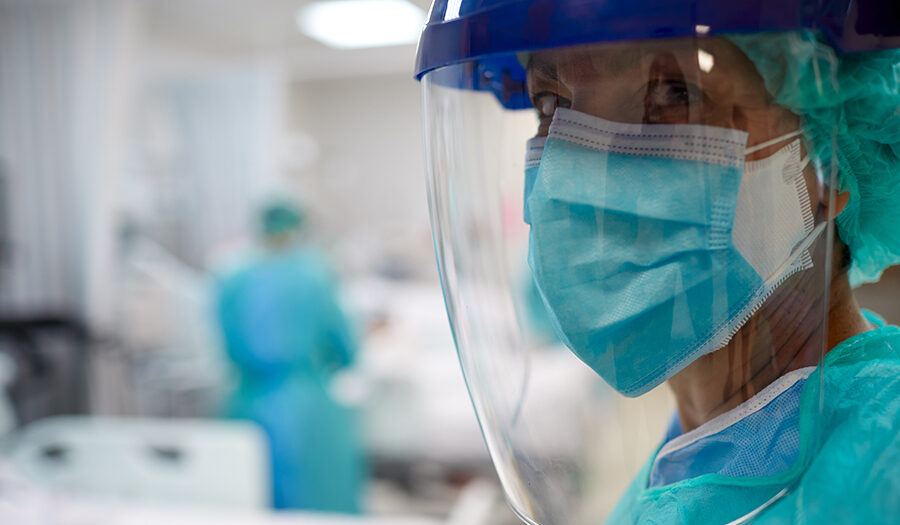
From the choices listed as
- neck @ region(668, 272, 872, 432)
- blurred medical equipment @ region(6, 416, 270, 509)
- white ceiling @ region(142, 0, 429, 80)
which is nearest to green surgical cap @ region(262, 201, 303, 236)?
blurred medical equipment @ region(6, 416, 270, 509)

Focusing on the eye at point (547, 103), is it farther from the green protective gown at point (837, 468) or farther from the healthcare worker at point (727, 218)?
the green protective gown at point (837, 468)

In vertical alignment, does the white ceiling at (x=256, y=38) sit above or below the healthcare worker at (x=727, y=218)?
above

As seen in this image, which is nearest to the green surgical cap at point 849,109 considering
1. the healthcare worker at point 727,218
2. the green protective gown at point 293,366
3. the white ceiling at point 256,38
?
the healthcare worker at point 727,218

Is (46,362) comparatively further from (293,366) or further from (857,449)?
(857,449)

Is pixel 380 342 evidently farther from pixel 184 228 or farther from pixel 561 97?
pixel 561 97

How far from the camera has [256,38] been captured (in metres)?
4.41

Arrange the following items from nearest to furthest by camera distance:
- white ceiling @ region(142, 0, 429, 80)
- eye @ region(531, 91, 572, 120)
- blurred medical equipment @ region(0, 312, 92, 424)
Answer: eye @ region(531, 91, 572, 120) < blurred medical equipment @ region(0, 312, 92, 424) < white ceiling @ region(142, 0, 429, 80)

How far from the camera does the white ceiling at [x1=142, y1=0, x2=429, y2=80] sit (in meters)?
3.74

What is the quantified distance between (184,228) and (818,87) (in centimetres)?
448

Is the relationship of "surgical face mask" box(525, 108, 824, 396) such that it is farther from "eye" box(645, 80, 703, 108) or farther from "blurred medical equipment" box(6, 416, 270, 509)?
"blurred medical equipment" box(6, 416, 270, 509)

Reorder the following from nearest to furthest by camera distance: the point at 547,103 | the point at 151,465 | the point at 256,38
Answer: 1. the point at 547,103
2. the point at 151,465
3. the point at 256,38

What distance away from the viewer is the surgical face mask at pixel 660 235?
16.5 inches

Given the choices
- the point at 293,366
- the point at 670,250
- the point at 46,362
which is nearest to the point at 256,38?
the point at 46,362

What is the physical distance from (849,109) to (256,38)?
174 inches
